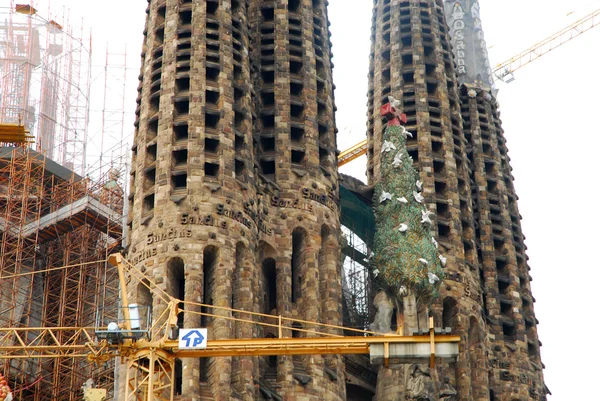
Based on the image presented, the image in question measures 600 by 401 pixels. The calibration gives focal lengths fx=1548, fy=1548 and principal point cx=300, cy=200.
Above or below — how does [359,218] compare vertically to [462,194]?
below

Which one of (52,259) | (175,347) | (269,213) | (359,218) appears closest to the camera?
(175,347)

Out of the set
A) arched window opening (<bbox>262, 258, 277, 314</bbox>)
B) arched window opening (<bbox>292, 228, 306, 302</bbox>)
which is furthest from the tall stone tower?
arched window opening (<bbox>262, 258, 277, 314</bbox>)

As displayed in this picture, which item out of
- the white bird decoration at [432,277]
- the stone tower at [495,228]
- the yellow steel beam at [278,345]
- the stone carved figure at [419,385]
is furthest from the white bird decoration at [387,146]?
the yellow steel beam at [278,345]

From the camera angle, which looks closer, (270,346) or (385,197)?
(270,346)

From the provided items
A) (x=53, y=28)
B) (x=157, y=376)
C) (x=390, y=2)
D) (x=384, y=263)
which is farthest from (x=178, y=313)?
(x=53, y=28)

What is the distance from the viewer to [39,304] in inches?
2825

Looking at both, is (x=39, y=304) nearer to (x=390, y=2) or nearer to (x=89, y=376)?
(x=89, y=376)

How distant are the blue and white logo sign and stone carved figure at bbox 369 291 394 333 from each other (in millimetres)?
11145

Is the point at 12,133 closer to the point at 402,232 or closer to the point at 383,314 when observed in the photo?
the point at 402,232

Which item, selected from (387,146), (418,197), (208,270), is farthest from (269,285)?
(387,146)

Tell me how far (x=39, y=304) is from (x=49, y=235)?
334cm

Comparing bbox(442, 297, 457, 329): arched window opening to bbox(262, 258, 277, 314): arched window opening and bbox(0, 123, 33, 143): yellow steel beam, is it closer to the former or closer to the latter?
bbox(262, 258, 277, 314): arched window opening

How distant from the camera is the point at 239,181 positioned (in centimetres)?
6206

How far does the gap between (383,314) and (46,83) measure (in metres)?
32.5
